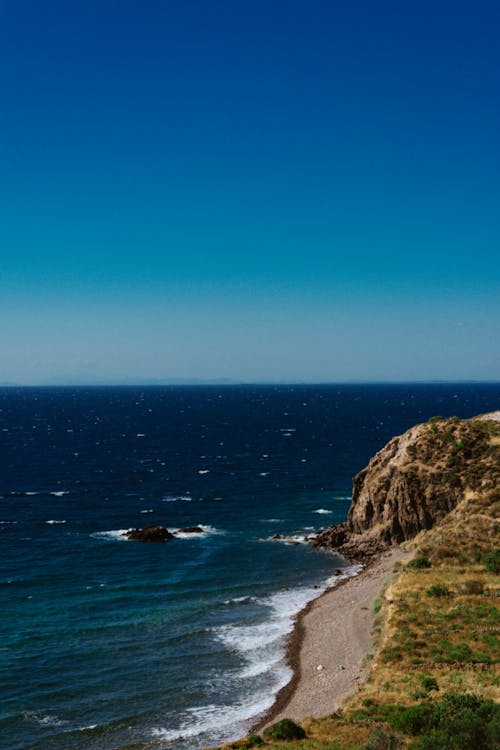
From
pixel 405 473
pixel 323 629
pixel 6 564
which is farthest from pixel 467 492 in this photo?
pixel 6 564

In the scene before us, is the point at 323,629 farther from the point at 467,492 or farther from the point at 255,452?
the point at 255,452

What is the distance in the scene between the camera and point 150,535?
3317 inches

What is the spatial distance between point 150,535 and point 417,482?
115 ft

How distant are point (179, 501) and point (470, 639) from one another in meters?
70.0

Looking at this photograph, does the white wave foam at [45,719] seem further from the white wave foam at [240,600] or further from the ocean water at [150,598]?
the white wave foam at [240,600]

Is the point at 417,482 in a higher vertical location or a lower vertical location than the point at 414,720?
higher

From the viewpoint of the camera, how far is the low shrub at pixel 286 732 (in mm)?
34128

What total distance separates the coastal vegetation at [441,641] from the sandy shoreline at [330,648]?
6.26 ft

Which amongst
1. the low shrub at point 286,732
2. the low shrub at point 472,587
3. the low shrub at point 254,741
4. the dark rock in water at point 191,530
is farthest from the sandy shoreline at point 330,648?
the dark rock in water at point 191,530

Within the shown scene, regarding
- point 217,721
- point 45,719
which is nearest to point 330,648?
point 217,721

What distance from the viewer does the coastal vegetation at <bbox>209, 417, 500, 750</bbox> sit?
31.4 metres

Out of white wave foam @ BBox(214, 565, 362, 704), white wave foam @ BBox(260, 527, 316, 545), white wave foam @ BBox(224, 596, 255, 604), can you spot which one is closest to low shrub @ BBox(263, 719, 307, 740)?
white wave foam @ BBox(214, 565, 362, 704)

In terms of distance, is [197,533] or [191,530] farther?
[191,530]

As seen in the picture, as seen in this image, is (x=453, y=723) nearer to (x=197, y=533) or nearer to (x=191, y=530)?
(x=197, y=533)
